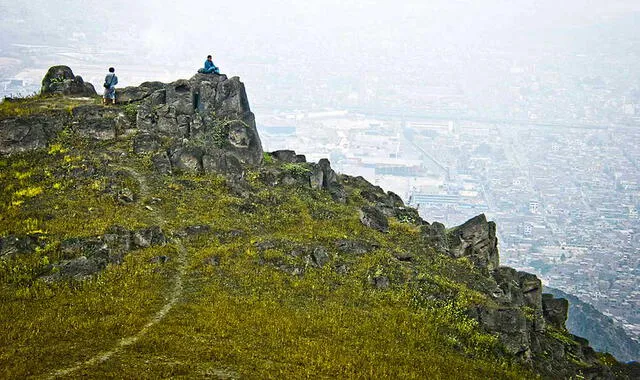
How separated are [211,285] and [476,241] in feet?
55.9

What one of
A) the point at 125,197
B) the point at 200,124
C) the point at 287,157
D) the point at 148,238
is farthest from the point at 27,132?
the point at 287,157

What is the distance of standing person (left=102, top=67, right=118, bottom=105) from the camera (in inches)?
1285

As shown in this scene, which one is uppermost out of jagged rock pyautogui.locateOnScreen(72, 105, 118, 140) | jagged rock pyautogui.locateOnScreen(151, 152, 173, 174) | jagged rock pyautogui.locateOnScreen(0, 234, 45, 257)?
jagged rock pyautogui.locateOnScreen(72, 105, 118, 140)

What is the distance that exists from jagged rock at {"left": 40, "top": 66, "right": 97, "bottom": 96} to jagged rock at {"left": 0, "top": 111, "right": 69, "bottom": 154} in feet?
19.9

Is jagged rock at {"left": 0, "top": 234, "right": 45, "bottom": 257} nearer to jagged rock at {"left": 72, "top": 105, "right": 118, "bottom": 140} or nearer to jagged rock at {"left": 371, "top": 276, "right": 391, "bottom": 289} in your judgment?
jagged rock at {"left": 72, "top": 105, "right": 118, "bottom": 140}

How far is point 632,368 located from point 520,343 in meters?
11.2

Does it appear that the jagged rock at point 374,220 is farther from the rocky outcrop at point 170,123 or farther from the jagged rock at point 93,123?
the jagged rock at point 93,123

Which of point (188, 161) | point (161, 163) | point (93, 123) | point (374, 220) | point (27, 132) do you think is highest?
point (93, 123)

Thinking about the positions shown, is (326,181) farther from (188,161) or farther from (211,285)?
(211,285)

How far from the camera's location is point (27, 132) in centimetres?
2809

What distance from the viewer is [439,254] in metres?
27.0

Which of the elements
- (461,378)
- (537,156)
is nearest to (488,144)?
(537,156)

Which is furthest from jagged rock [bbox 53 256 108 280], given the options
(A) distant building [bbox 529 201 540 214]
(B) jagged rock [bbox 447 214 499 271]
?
(A) distant building [bbox 529 201 540 214]

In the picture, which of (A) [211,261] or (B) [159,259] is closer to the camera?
(B) [159,259]
